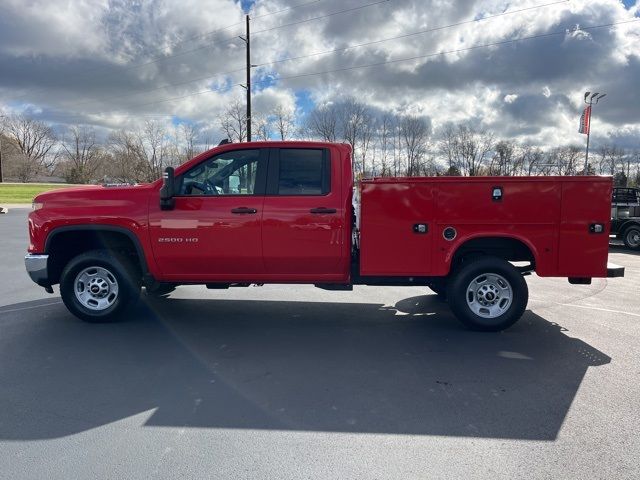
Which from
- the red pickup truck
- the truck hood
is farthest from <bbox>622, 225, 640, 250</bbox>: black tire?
the truck hood

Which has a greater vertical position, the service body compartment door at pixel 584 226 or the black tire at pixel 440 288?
the service body compartment door at pixel 584 226

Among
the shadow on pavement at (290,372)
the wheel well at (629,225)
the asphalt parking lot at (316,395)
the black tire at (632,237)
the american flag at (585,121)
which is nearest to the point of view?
the asphalt parking lot at (316,395)

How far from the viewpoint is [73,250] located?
19.2 feet

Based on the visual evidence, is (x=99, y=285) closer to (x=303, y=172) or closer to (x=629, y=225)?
(x=303, y=172)

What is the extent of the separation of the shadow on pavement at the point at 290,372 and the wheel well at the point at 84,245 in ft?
2.33

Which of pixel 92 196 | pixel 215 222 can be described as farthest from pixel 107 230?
pixel 215 222

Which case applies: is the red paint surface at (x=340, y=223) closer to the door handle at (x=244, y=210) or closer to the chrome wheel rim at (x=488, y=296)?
the door handle at (x=244, y=210)

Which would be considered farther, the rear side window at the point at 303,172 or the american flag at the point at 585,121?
the american flag at the point at 585,121

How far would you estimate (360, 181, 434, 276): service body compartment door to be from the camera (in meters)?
5.13

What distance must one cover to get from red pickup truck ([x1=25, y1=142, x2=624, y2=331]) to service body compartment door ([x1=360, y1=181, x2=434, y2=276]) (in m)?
0.01

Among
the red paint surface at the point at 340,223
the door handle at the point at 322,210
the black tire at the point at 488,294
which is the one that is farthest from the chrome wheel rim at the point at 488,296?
the door handle at the point at 322,210

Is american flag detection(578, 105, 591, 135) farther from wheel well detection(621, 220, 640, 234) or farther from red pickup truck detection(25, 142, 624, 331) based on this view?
red pickup truck detection(25, 142, 624, 331)

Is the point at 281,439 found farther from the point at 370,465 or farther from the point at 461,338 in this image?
the point at 461,338

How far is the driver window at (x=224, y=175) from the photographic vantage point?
5.38 m
